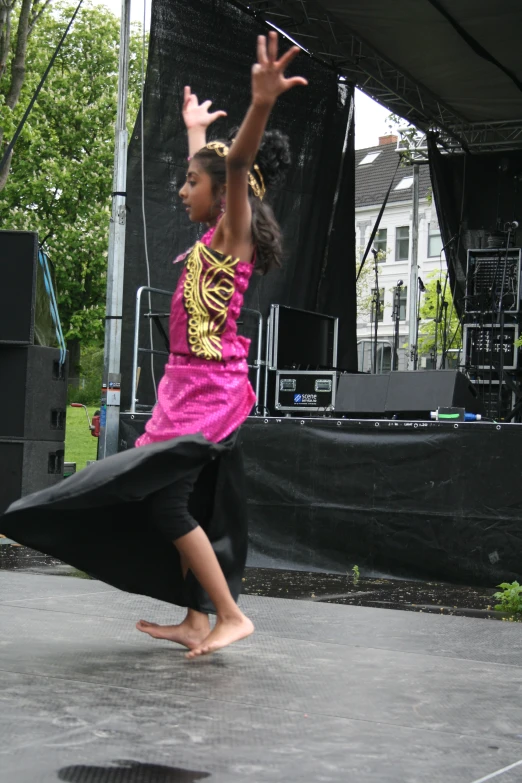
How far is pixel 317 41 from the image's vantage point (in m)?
11.4

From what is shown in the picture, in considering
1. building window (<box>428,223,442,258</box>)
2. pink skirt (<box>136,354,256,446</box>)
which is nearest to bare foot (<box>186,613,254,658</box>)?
pink skirt (<box>136,354,256,446</box>)

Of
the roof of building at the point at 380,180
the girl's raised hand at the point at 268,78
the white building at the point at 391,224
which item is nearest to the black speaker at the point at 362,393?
the girl's raised hand at the point at 268,78

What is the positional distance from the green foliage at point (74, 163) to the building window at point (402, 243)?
543 inches

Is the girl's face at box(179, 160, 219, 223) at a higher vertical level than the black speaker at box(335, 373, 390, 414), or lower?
higher

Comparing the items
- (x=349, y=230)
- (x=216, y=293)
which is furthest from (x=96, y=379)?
(x=216, y=293)

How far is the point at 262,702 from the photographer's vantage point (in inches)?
102

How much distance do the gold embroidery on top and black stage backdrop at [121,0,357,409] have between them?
5.46 metres

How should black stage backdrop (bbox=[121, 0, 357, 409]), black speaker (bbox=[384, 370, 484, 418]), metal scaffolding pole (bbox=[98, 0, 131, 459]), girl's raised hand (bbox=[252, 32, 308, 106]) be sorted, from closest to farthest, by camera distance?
girl's raised hand (bbox=[252, 32, 308, 106]) < metal scaffolding pole (bbox=[98, 0, 131, 459]) < black speaker (bbox=[384, 370, 484, 418]) < black stage backdrop (bbox=[121, 0, 357, 409])

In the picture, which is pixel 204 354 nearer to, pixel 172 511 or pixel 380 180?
pixel 172 511

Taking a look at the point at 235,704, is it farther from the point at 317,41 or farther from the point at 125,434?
the point at 317,41

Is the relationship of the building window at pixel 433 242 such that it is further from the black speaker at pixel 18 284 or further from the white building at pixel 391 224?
the black speaker at pixel 18 284

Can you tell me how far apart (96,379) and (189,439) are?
1278 inches

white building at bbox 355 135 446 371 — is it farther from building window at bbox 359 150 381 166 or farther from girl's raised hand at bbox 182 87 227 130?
girl's raised hand at bbox 182 87 227 130

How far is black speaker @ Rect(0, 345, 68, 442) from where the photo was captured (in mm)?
6137
